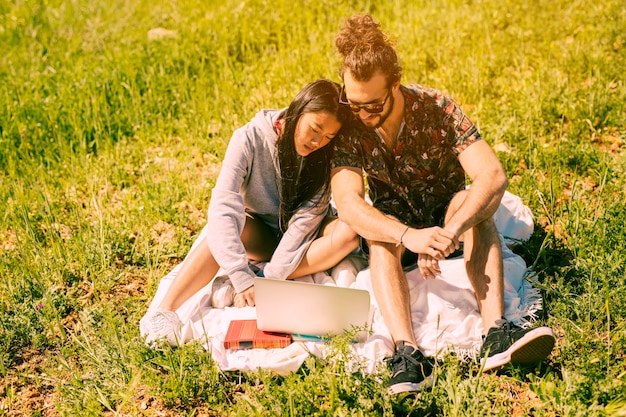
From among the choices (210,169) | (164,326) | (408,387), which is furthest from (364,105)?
(210,169)

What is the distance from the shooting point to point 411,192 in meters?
3.47

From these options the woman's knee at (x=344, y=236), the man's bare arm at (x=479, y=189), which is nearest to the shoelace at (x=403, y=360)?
the man's bare arm at (x=479, y=189)

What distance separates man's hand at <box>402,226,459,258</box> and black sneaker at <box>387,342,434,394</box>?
1.52ft

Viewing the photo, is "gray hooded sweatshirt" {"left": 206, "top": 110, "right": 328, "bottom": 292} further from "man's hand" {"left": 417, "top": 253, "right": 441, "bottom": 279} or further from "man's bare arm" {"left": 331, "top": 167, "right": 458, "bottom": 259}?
"man's hand" {"left": 417, "top": 253, "right": 441, "bottom": 279}

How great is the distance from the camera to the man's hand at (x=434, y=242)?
2.88m

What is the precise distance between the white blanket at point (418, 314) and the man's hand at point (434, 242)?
12.6 inches

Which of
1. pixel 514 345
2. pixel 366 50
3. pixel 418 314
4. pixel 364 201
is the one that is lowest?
pixel 418 314

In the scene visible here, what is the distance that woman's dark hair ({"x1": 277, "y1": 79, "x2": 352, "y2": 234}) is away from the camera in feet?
10.3

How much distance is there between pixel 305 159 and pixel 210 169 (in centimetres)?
175

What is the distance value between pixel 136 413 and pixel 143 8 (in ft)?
19.4

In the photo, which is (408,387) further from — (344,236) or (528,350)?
(344,236)

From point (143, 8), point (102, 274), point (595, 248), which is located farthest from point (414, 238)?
point (143, 8)

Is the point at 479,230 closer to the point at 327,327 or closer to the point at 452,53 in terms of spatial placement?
the point at 327,327

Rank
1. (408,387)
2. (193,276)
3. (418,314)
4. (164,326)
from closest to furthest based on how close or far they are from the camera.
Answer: (408,387) → (164,326) → (418,314) → (193,276)
